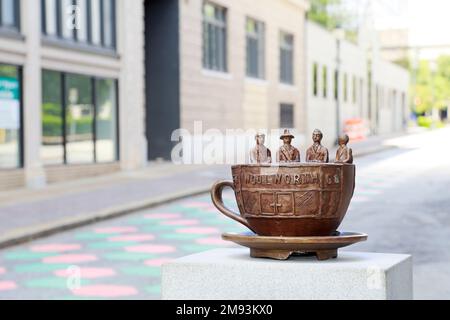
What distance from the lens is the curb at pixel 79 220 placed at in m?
14.2

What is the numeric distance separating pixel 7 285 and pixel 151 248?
3.25m

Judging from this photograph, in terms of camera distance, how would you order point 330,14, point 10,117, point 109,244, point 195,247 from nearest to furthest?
point 195,247 → point 109,244 → point 10,117 → point 330,14

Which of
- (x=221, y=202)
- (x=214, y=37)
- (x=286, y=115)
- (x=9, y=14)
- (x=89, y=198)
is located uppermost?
(x=214, y=37)

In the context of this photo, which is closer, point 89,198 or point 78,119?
point 89,198

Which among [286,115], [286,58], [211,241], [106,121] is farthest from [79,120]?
[286,58]

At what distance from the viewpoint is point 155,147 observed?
3291 centimetres

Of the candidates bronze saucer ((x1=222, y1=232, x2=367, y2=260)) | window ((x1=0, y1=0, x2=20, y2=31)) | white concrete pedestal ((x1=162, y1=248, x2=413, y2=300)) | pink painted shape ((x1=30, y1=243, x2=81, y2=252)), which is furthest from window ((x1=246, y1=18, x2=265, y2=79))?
white concrete pedestal ((x1=162, y1=248, x2=413, y2=300))

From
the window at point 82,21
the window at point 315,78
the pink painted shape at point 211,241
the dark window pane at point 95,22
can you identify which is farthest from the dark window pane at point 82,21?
the window at point 315,78

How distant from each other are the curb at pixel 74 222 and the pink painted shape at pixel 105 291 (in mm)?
4011

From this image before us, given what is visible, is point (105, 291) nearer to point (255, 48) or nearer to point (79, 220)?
point (79, 220)

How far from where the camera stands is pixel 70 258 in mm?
12500

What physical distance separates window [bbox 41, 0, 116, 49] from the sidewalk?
13.6ft

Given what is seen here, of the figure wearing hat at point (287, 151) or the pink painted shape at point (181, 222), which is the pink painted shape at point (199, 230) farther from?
the figure wearing hat at point (287, 151)
